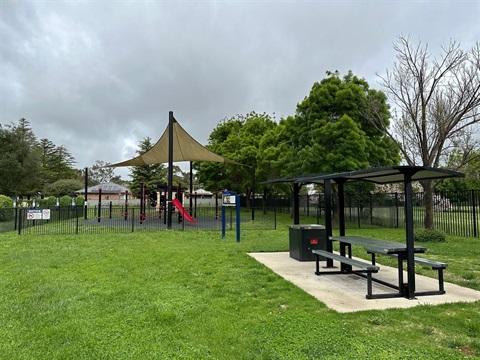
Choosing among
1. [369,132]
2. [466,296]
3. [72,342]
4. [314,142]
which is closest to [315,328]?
[72,342]

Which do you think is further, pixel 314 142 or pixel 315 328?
pixel 314 142

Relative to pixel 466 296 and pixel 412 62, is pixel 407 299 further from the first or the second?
pixel 412 62

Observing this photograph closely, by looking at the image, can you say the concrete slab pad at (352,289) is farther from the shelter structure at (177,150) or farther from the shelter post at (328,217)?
the shelter structure at (177,150)

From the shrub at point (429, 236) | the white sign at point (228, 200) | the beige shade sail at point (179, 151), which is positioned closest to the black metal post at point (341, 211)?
the white sign at point (228, 200)

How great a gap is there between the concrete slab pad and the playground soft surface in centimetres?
21

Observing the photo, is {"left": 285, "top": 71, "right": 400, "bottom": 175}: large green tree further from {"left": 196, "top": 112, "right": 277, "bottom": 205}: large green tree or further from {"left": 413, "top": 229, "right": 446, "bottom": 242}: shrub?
{"left": 196, "top": 112, "right": 277, "bottom": 205}: large green tree

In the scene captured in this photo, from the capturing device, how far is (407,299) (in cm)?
481

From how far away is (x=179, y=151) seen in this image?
20.2m

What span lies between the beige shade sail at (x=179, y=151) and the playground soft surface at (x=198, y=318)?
11370mm

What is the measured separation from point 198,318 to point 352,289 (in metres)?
2.62

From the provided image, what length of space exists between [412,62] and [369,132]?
4.70 meters

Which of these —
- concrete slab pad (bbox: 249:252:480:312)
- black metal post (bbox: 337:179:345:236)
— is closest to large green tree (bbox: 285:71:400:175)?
black metal post (bbox: 337:179:345:236)

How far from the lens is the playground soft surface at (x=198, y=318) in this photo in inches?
124

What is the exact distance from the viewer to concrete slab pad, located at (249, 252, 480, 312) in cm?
456
